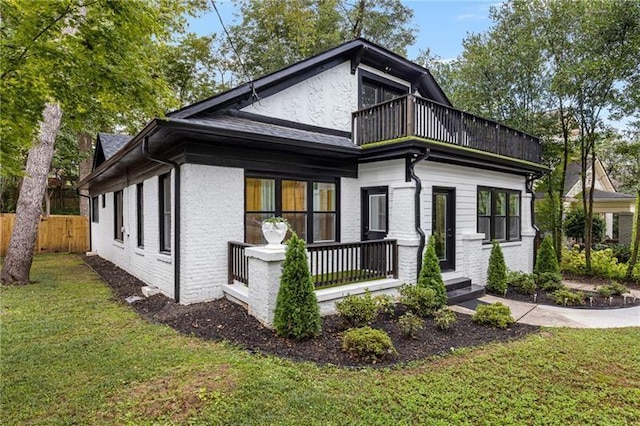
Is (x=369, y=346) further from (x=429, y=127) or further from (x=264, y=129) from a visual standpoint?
(x=429, y=127)

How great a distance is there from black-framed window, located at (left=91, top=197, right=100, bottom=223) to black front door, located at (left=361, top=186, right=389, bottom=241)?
12.1 metres

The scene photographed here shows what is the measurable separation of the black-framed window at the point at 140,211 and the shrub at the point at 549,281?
10200mm

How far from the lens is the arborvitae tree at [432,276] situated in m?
6.61

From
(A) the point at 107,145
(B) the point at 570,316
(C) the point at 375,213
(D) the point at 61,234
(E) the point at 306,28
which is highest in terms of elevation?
(E) the point at 306,28

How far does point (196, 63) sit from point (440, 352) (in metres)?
19.1

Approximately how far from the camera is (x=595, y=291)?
8633 mm

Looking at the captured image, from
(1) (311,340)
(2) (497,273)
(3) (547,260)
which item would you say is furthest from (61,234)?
(3) (547,260)

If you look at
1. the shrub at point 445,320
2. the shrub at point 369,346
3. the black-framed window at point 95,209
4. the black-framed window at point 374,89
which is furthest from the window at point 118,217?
the shrub at point 445,320

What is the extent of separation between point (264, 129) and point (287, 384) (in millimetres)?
4789

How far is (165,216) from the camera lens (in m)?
7.42

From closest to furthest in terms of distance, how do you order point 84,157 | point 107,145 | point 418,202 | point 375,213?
point 418,202, point 375,213, point 107,145, point 84,157

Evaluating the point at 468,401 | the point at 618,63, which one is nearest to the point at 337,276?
the point at 468,401

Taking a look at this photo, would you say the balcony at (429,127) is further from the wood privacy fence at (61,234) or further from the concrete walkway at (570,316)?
the wood privacy fence at (61,234)

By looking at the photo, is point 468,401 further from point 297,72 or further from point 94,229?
point 94,229
